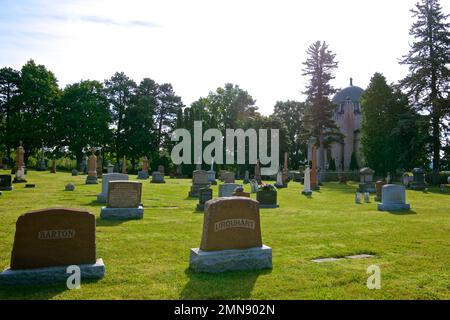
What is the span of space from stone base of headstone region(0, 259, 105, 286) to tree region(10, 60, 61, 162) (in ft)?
157

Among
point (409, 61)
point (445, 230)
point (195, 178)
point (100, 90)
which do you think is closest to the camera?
point (445, 230)

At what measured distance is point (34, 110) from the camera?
5100cm

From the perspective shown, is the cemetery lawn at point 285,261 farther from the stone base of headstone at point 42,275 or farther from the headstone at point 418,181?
the headstone at point 418,181

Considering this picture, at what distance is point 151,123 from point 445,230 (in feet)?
170

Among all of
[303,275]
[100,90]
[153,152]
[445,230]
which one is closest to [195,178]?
[445,230]

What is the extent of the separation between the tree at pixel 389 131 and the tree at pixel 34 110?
42.7 m

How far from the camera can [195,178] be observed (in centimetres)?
2247

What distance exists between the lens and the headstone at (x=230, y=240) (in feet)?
21.1

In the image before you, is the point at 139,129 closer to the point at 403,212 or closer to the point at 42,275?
the point at 403,212

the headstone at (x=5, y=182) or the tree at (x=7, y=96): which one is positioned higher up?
the tree at (x=7, y=96)

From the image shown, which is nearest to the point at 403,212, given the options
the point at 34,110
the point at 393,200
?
the point at 393,200

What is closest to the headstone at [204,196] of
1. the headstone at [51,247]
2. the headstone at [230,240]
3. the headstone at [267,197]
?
the headstone at [267,197]

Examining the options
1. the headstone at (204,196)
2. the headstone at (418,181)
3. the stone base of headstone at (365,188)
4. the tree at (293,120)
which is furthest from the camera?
the tree at (293,120)
